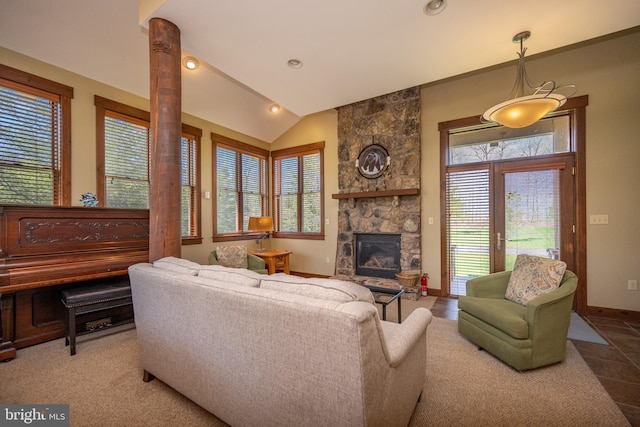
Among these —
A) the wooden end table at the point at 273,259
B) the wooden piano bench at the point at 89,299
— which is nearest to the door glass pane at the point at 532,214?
the wooden end table at the point at 273,259

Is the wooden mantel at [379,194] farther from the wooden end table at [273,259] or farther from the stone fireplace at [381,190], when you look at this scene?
the wooden end table at [273,259]

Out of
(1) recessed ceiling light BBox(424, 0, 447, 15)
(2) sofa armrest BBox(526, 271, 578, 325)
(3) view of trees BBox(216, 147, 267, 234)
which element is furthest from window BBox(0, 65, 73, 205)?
(2) sofa armrest BBox(526, 271, 578, 325)

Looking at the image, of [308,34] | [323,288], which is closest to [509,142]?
[308,34]

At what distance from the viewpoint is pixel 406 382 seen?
54.9 inches

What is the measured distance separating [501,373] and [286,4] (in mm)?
3601

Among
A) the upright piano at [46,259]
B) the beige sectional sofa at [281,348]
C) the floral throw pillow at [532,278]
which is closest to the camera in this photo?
the beige sectional sofa at [281,348]

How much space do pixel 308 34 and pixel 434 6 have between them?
1.21 metres

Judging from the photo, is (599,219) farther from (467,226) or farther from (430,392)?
(430,392)

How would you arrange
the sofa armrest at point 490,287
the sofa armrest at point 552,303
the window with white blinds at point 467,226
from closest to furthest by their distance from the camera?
the sofa armrest at point 552,303
the sofa armrest at point 490,287
the window with white blinds at point 467,226

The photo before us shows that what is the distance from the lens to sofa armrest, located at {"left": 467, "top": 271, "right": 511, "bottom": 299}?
2.78 meters

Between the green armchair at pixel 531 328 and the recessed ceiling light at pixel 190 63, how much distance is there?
4561 millimetres

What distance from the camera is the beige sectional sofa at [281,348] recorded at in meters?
1.02

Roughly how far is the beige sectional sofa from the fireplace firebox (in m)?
3.04

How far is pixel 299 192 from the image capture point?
5.75 m
